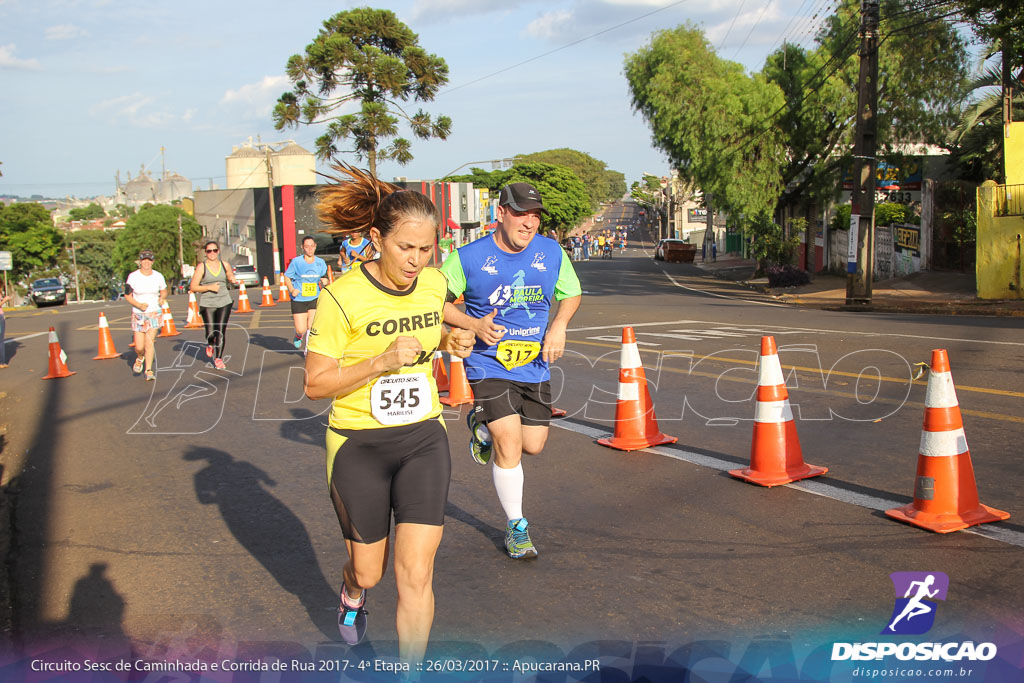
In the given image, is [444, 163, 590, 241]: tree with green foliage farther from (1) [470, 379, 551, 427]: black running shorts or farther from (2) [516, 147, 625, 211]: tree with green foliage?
(1) [470, 379, 551, 427]: black running shorts

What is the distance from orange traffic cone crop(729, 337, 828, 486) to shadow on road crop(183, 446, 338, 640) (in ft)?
10.1

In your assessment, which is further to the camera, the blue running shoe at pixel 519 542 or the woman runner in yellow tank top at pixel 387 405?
the blue running shoe at pixel 519 542

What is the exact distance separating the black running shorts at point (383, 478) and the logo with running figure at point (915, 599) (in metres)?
2.08

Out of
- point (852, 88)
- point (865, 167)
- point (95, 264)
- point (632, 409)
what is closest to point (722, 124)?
point (852, 88)

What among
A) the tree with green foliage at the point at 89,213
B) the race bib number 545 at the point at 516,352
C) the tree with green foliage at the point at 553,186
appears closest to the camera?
the race bib number 545 at the point at 516,352

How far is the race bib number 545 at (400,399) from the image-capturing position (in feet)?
11.6

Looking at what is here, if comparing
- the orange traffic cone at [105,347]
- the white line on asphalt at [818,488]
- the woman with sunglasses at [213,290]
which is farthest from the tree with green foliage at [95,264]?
the white line on asphalt at [818,488]

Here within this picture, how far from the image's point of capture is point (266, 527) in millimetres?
5734

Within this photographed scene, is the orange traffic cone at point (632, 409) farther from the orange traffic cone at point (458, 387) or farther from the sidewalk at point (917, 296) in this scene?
the sidewalk at point (917, 296)

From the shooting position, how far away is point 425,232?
3564 mm

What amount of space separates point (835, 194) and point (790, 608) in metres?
32.8

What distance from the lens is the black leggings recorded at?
→ 42.0 feet

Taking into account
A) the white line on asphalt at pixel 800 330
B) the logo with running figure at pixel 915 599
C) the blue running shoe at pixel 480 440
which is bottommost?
the logo with running figure at pixel 915 599

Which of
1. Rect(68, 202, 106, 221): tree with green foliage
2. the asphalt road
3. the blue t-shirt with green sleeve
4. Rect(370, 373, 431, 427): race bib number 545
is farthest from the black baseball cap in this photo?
Rect(68, 202, 106, 221): tree with green foliage
